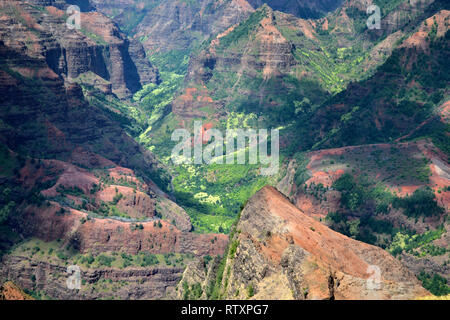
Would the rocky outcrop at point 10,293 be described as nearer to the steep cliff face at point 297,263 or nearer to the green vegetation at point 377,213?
the steep cliff face at point 297,263

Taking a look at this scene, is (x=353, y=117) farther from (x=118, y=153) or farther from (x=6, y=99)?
(x=6, y=99)

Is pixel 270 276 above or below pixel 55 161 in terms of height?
below

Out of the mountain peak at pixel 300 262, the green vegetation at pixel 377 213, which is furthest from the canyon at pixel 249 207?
the green vegetation at pixel 377 213

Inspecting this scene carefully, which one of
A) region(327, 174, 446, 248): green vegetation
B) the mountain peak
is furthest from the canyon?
region(327, 174, 446, 248): green vegetation

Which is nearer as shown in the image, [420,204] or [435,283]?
[435,283]

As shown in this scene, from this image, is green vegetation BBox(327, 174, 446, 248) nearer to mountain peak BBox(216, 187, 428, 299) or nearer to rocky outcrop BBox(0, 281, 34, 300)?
mountain peak BBox(216, 187, 428, 299)

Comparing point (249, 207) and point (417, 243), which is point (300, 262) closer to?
point (249, 207)

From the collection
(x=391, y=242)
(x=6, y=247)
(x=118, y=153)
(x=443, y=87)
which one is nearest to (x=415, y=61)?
(x=443, y=87)

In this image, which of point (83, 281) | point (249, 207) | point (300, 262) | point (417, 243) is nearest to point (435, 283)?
point (417, 243)
